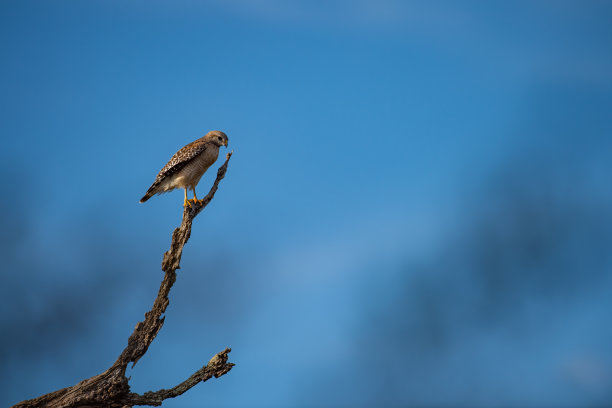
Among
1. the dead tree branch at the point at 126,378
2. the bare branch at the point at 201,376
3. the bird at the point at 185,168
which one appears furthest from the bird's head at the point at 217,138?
the bare branch at the point at 201,376

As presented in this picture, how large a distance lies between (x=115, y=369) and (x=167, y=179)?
17.3 feet

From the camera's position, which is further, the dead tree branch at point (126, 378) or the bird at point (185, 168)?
the bird at point (185, 168)

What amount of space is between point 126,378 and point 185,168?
5.56m

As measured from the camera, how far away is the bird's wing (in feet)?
48.1

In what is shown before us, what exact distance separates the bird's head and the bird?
17cm

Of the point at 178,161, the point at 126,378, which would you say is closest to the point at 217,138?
the point at 178,161

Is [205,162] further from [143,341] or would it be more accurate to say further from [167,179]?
[143,341]

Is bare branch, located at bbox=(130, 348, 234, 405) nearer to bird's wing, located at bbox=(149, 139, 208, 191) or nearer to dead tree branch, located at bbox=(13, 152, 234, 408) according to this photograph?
dead tree branch, located at bbox=(13, 152, 234, 408)

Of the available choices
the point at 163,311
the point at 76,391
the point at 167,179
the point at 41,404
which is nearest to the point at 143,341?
the point at 163,311

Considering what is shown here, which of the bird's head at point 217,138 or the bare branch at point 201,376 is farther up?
the bird's head at point 217,138

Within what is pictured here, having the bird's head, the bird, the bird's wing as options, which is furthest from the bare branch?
the bird's head

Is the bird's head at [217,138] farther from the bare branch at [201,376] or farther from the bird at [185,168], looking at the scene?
the bare branch at [201,376]

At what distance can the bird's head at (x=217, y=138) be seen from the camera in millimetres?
15438

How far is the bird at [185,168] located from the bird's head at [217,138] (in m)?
0.17
